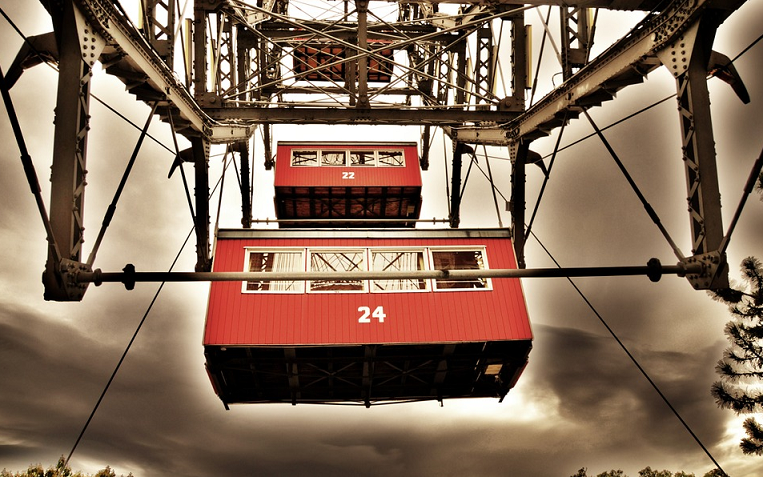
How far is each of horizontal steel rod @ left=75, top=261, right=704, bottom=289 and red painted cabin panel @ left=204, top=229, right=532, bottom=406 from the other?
17.7 feet

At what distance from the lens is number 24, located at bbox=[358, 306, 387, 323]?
44.2 ft

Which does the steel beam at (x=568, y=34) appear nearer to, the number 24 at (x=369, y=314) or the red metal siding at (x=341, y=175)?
the number 24 at (x=369, y=314)

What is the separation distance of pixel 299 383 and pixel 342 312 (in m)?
3.31

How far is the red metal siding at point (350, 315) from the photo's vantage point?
43.2 ft

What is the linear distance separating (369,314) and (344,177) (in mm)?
8325

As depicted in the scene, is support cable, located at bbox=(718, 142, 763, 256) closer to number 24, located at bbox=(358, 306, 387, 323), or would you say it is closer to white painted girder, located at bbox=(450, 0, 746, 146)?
white painted girder, located at bbox=(450, 0, 746, 146)

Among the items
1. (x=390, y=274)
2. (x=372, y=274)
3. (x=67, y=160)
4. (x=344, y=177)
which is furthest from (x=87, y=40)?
(x=344, y=177)

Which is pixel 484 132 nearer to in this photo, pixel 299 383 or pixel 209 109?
pixel 209 109

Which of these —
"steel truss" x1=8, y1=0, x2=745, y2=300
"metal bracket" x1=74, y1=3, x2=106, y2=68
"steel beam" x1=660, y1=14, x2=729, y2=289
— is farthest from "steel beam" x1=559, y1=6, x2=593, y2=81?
"metal bracket" x1=74, y1=3, x2=106, y2=68

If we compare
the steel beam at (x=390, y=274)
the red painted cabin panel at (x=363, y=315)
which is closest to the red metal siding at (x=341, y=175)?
the red painted cabin panel at (x=363, y=315)

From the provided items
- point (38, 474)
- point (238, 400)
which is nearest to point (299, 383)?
point (238, 400)

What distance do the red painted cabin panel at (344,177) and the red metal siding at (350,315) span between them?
6.94 metres

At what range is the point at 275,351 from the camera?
13.5 metres

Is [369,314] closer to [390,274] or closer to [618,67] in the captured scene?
[390,274]
